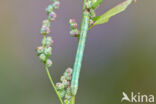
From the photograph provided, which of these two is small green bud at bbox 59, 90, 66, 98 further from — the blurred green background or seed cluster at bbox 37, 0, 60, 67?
the blurred green background

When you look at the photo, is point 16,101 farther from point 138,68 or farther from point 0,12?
point 138,68

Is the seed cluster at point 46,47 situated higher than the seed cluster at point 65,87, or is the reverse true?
the seed cluster at point 46,47

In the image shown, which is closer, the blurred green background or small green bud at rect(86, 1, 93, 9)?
small green bud at rect(86, 1, 93, 9)

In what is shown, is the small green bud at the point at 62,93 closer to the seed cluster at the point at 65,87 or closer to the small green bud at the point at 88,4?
the seed cluster at the point at 65,87

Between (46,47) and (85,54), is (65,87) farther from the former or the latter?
(85,54)

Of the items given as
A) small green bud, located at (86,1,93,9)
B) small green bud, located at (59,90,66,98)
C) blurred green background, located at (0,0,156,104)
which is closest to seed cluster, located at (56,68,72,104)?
small green bud, located at (59,90,66,98)

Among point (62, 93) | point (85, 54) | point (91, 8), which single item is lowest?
point (62, 93)

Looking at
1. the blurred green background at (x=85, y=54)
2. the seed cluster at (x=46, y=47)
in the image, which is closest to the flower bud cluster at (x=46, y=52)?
the seed cluster at (x=46, y=47)

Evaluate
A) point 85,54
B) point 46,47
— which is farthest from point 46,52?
point 85,54
